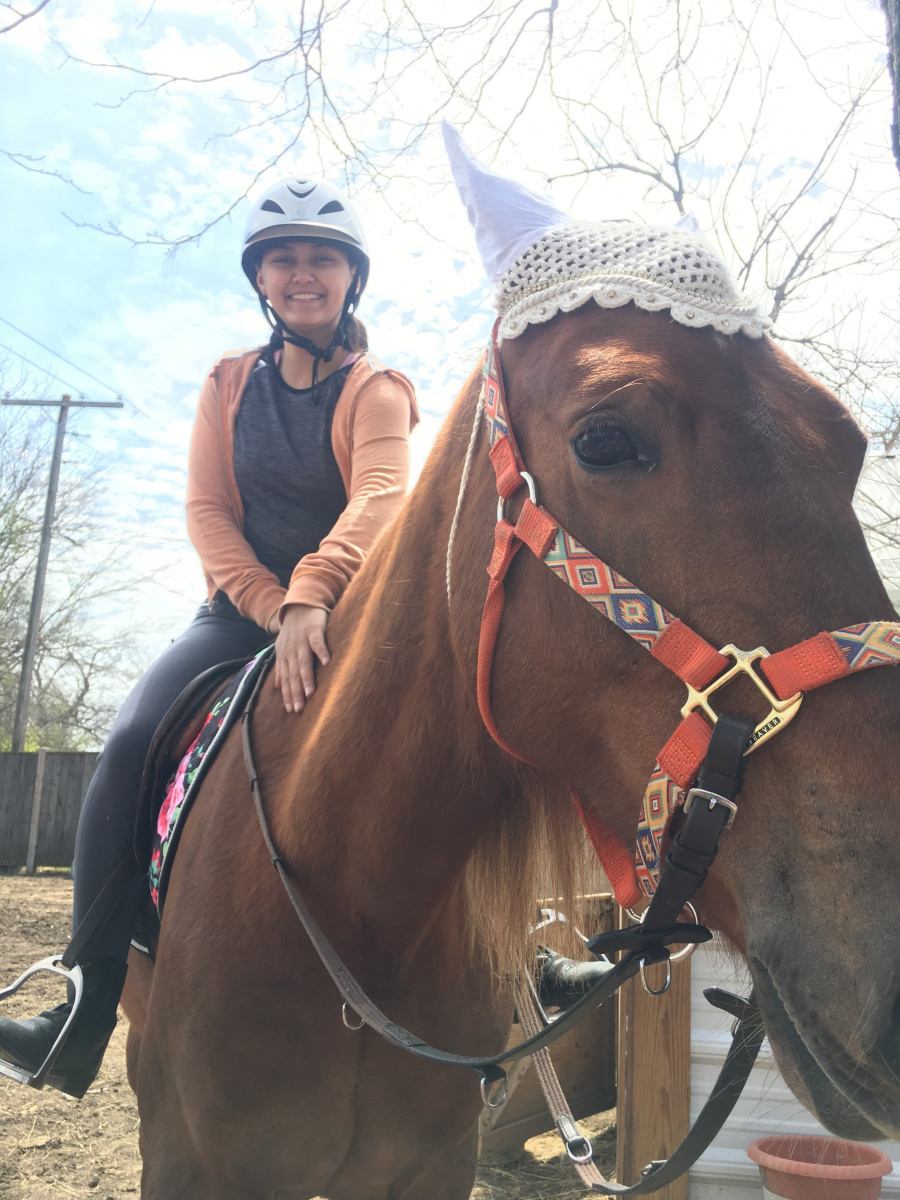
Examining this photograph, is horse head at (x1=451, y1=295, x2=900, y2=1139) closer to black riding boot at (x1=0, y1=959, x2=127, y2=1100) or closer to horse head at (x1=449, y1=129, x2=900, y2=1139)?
horse head at (x1=449, y1=129, x2=900, y2=1139)

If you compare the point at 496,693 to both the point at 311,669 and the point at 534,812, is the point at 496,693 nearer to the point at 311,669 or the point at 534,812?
the point at 534,812

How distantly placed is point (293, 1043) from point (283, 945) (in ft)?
0.66

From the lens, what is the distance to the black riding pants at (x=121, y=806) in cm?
228

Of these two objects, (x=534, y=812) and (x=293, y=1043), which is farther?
(x=293, y=1043)

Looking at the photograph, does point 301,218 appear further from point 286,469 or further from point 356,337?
point 286,469

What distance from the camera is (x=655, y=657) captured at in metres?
1.20

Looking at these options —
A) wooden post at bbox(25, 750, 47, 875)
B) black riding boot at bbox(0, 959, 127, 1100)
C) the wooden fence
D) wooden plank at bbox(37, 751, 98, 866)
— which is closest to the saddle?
black riding boot at bbox(0, 959, 127, 1100)

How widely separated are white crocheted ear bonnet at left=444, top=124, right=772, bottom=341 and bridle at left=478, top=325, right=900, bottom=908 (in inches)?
9.4

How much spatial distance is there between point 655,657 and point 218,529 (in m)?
1.77

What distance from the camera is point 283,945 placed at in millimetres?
1803

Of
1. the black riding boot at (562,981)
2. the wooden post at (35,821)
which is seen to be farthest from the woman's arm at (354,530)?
the wooden post at (35,821)

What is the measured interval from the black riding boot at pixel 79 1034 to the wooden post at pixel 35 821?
14157mm

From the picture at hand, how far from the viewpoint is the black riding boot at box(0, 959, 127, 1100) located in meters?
2.23

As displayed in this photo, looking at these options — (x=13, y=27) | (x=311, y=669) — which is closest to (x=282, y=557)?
(x=311, y=669)
